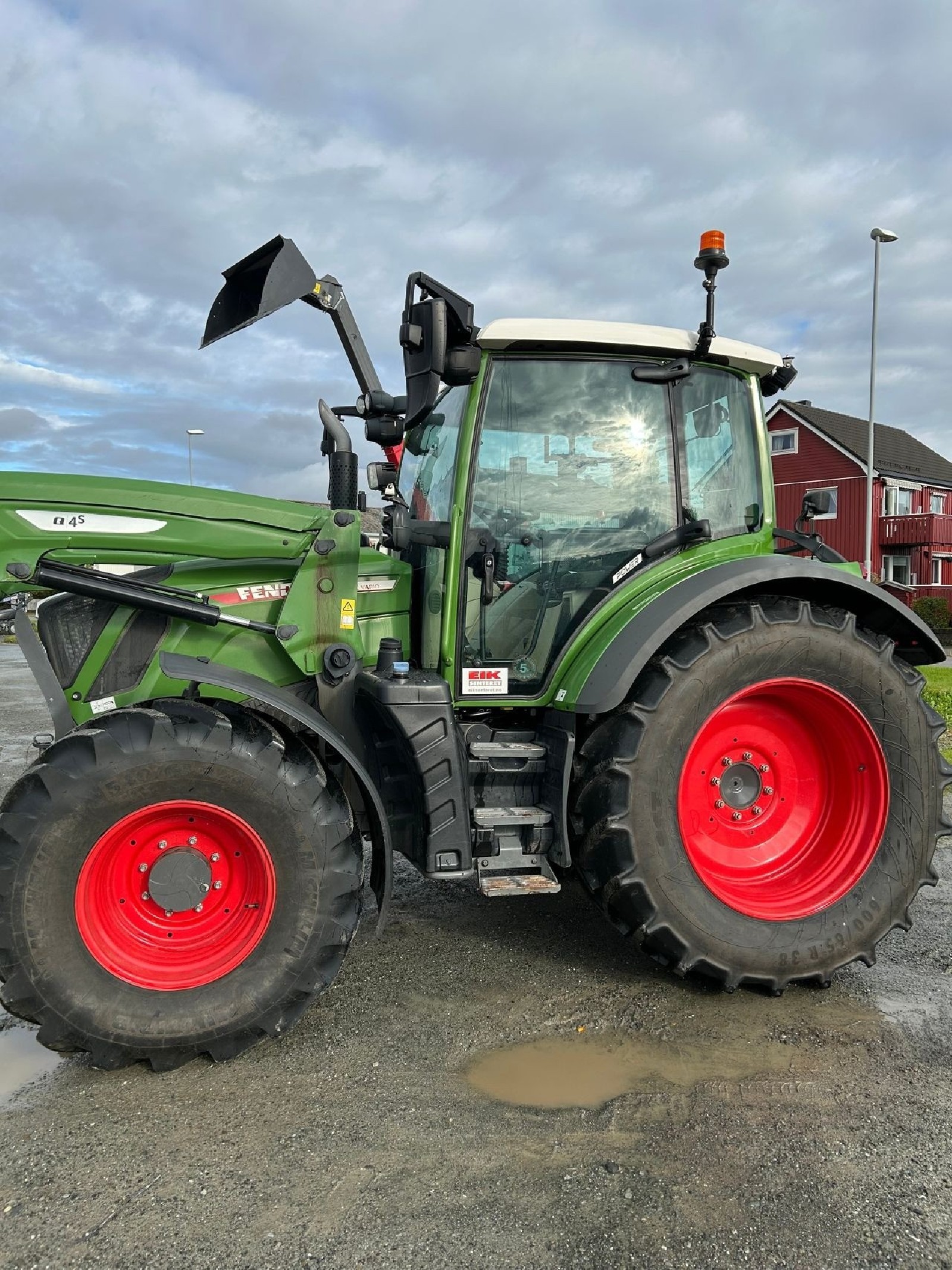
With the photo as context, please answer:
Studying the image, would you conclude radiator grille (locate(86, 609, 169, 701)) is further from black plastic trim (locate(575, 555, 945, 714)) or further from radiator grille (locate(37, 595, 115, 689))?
black plastic trim (locate(575, 555, 945, 714))

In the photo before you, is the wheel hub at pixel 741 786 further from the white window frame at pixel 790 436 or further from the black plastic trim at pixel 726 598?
the white window frame at pixel 790 436

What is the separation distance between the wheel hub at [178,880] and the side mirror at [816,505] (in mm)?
2646

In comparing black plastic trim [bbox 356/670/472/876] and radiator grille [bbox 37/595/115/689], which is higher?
radiator grille [bbox 37/595/115/689]

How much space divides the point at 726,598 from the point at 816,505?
2.42 ft

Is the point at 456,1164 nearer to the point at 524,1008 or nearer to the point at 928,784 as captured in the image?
the point at 524,1008

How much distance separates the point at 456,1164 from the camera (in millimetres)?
2227

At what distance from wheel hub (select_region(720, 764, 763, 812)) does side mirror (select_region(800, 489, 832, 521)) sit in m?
1.11

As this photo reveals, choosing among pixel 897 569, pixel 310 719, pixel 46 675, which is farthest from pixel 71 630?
pixel 897 569

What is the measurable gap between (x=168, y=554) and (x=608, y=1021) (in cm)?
221

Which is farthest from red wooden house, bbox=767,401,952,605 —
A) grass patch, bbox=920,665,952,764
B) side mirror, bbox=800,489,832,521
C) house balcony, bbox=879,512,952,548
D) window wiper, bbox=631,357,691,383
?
window wiper, bbox=631,357,691,383

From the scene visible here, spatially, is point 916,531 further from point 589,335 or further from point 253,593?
point 253,593

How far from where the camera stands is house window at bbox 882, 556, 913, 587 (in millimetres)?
30656

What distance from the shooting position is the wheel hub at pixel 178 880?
Answer: 2758 millimetres

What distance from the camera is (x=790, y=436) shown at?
3156 cm
